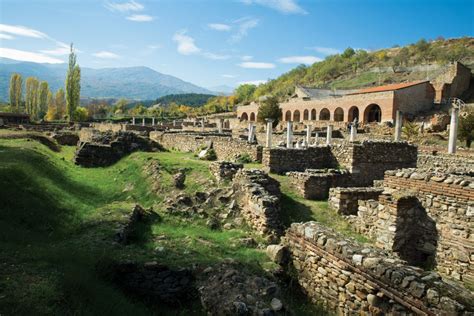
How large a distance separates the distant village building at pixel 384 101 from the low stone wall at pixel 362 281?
4200cm

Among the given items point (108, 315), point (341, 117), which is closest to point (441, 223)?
point (108, 315)

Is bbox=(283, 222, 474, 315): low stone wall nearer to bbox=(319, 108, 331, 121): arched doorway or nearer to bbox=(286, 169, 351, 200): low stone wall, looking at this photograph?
bbox=(286, 169, 351, 200): low stone wall

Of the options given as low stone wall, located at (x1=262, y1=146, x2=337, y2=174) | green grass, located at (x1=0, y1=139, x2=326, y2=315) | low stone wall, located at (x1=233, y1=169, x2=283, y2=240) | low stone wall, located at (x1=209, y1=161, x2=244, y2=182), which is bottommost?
green grass, located at (x1=0, y1=139, x2=326, y2=315)

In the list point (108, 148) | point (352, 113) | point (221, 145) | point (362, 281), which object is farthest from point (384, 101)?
point (362, 281)

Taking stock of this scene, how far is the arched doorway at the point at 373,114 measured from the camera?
48.0 meters

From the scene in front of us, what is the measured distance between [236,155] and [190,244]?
386 inches

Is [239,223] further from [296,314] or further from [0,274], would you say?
[0,274]

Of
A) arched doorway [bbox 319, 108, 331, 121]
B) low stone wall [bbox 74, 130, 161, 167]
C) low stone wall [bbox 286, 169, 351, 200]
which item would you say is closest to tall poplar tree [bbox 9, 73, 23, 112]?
arched doorway [bbox 319, 108, 331, 121]

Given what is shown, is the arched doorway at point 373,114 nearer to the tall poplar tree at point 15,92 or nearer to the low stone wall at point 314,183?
the low stone wall at point 314,183

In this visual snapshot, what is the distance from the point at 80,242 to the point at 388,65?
9482 centimetres

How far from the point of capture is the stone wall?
21.6 ft

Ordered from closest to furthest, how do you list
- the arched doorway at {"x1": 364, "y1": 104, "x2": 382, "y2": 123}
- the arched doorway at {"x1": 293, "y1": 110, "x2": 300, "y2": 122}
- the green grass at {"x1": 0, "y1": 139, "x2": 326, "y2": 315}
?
the green grass at {"x1": 0, "y1": 139, "x2": 326, "y2": 315} → the arched doorway at {"x1": 364, "y1": 104, "x2": 382, "y2": 123} → the arched doorway at {"x1": 293, "y1": 110, "x2": 300, "y2": 122}

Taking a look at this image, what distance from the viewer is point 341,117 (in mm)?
54594

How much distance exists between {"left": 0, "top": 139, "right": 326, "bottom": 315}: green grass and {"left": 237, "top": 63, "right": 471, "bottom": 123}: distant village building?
3731 cm
